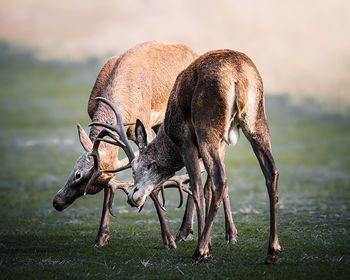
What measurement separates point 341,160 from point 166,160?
2212 centimetres

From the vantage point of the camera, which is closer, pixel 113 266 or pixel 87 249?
pixel 113 266

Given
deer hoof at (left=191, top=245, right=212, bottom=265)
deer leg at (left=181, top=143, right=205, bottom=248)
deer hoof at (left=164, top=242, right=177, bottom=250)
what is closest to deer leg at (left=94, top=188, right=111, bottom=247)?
deer hoof at (left=164, top=242, right=177, bottom=250)

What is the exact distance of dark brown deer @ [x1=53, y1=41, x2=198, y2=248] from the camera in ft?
33.6

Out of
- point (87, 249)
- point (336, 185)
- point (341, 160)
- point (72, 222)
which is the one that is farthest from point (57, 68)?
point (87, 249)

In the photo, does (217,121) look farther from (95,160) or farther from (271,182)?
(95,160)

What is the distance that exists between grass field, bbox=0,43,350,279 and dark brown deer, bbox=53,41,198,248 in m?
0.90

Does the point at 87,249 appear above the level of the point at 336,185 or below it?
above

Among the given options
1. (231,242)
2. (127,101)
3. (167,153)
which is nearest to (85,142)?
(127,101)

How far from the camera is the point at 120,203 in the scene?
17.6 meters

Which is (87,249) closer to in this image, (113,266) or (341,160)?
(113,266)

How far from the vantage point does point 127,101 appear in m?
11.5

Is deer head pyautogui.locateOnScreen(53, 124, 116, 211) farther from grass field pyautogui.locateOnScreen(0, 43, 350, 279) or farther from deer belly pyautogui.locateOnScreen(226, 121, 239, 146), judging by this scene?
deer belly pyautogui.locateOnScreen(226, 121, 239, 146)

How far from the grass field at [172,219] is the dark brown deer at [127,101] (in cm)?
90

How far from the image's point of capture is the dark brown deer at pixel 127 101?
10242 millimetres
